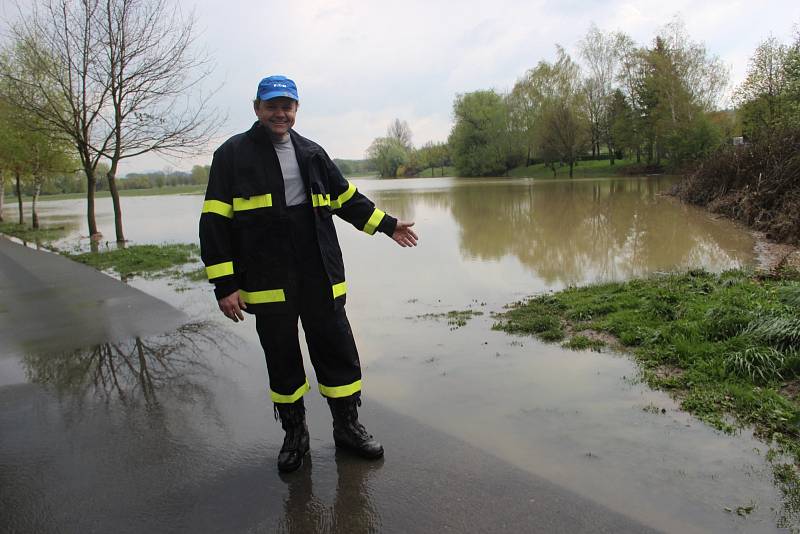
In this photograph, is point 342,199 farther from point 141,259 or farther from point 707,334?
point 141,259

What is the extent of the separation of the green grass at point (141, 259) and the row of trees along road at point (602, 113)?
32.5m

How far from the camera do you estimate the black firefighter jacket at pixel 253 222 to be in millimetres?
3217

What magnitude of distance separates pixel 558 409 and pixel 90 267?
11364 millimetres

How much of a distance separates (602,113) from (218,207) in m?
59.7

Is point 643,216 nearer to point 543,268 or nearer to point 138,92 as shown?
point 543,268

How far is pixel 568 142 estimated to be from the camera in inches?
2082

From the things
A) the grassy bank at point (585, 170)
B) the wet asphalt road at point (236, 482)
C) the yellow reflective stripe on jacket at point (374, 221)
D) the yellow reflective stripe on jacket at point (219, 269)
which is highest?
the grassy bank at point (585, 170)

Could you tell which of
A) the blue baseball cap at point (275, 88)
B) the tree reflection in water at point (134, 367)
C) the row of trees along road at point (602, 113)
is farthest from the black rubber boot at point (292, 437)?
the row of trees along road at point (602, 113)

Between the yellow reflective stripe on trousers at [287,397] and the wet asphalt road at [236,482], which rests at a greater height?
the yellow reflective stripe on trousers at [287,397]

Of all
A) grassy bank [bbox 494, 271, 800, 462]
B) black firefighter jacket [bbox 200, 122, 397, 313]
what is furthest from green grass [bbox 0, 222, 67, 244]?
black firefighter jacket [bbox 200, 122, 397, 313]

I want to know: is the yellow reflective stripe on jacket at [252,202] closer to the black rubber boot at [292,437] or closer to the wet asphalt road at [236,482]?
the black rubber boot at [292,437]

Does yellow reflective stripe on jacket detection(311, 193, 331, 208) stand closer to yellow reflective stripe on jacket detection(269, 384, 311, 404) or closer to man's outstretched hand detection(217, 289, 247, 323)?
man's outstretched hand detection(217, 289, 247, 323)

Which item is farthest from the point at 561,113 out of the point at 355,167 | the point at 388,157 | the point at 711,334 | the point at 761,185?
the point at 355,167

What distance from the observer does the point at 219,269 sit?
3.21 m
